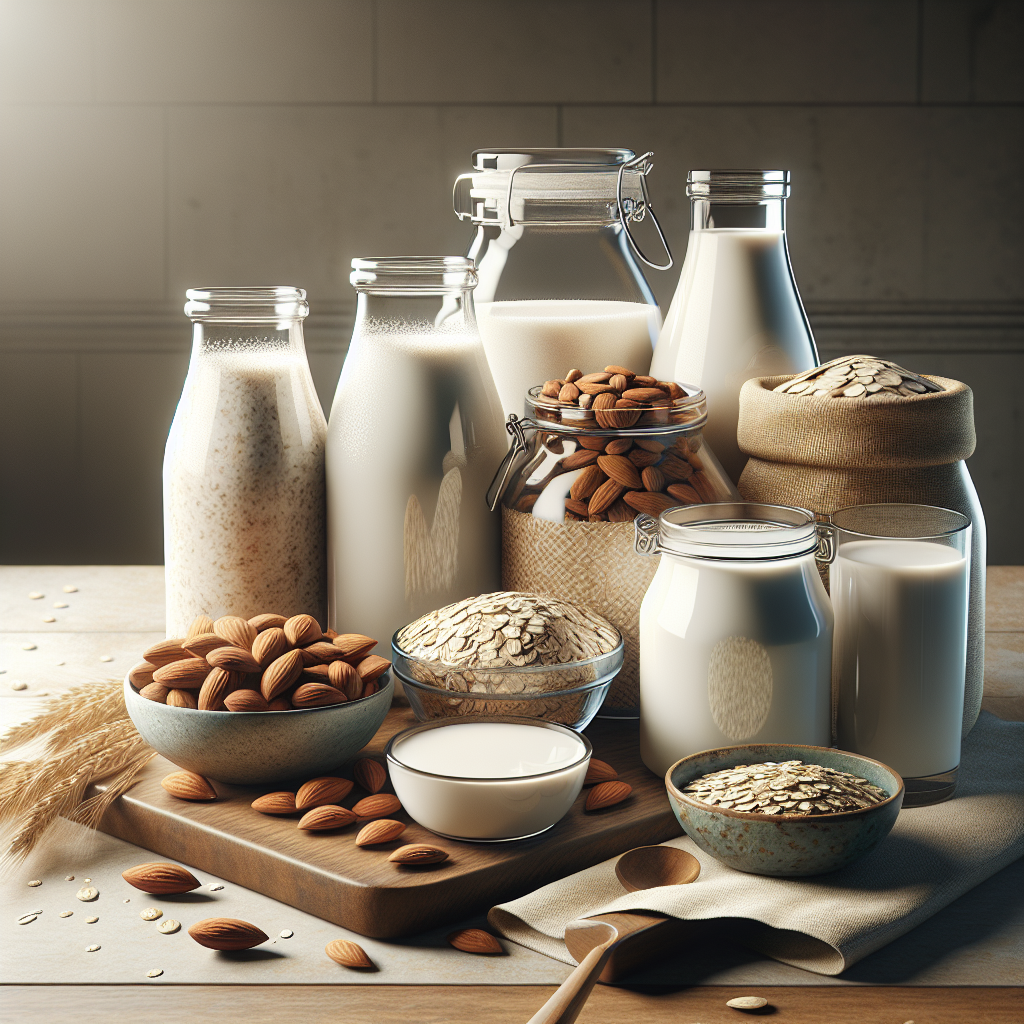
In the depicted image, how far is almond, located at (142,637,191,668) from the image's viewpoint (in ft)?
2.75

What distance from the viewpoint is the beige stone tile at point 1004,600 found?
51.2 inches

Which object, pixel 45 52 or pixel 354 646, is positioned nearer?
pixel 354 646

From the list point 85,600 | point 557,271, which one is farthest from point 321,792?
point 85,600

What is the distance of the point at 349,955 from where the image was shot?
63cm

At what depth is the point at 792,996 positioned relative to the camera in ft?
1.97

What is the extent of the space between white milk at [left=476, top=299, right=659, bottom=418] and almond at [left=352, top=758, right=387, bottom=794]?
1.20 feet

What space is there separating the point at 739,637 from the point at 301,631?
29 centimetres

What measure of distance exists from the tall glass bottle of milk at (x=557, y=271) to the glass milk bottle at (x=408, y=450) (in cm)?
6

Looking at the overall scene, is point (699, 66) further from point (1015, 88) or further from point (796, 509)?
point (796, 509)

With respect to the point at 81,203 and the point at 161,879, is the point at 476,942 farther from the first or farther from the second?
the point at 81,203

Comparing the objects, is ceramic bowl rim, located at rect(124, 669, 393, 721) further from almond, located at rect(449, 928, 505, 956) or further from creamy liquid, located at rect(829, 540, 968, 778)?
creamy liquid, located at rect(829, 540, 968, 778)

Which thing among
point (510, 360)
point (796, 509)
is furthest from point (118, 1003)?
point (510, 360)

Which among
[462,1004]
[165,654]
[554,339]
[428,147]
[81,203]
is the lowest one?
[462,1004]

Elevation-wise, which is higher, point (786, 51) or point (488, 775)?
point (786, 51)
